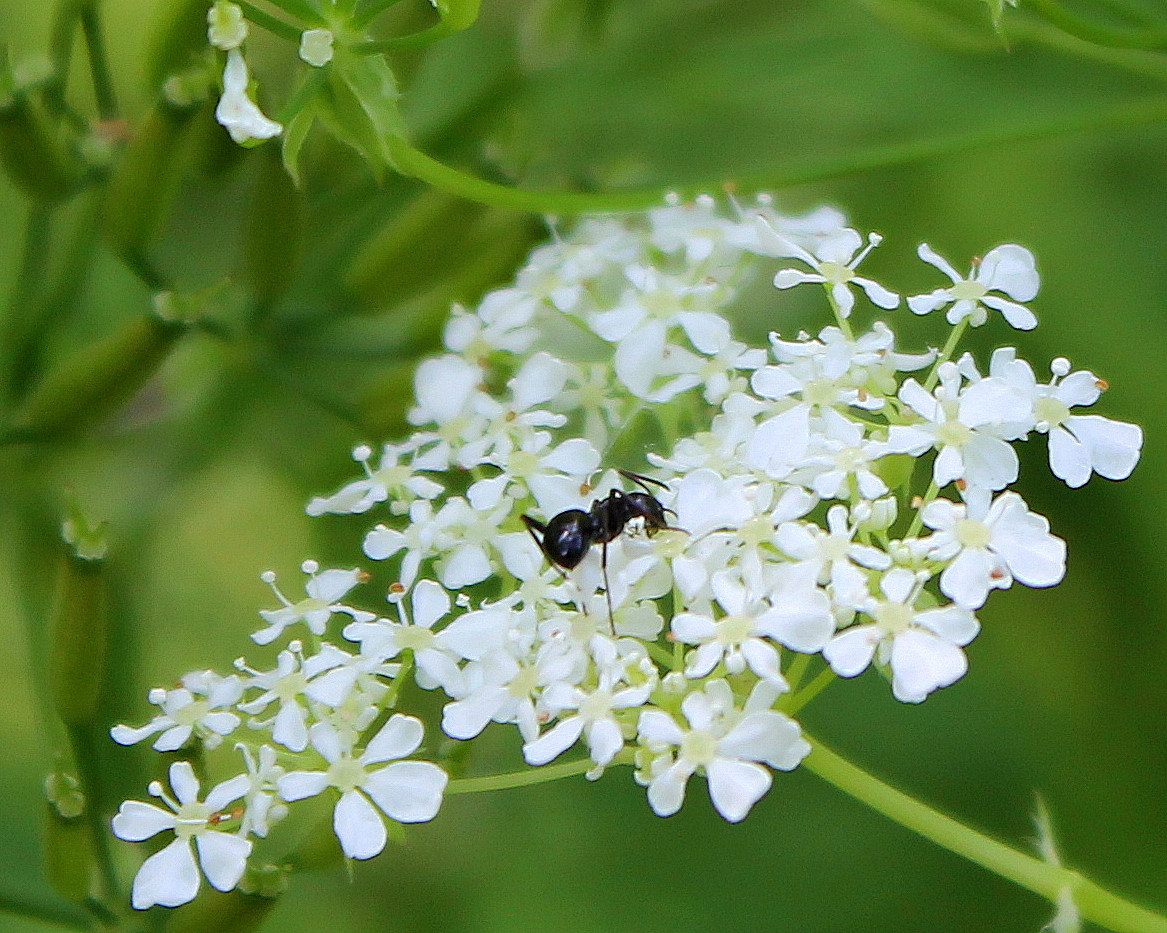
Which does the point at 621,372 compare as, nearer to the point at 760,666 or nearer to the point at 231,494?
the point at 760,666

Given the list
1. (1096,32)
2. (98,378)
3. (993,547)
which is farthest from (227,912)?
(1096,32)

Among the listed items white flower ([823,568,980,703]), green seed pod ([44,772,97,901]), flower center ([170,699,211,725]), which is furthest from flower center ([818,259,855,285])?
green seed pod ([44,772,97,901])

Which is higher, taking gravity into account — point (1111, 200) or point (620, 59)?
point (620, 59)

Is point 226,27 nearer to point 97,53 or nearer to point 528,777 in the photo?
point 97,53

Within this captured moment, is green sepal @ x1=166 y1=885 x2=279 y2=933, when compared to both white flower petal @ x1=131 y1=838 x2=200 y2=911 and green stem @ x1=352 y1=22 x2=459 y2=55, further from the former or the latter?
green stem @ x1=352 y1=22 x2=459 y2=55

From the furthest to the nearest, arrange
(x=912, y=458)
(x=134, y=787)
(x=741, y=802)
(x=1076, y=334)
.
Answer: (x=1076, y=334), (x=134, y=787), (x=912, y=458), (x=741, y=802)

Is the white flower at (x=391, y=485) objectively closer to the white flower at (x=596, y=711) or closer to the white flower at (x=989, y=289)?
the white flower at (x=596, y=711)

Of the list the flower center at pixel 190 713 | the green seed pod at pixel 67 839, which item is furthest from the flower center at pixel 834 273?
the green seed pod at pixel 67 839

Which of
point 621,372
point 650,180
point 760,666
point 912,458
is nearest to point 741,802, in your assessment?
point 760,666
